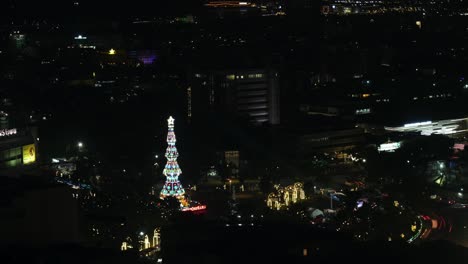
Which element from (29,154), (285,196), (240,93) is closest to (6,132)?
(29,154)

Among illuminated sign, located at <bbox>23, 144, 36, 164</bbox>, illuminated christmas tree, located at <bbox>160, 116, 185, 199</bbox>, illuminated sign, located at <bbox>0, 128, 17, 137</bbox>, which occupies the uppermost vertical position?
illuminated sign, located at <bbox>0, 128, 17, 137</bbox>

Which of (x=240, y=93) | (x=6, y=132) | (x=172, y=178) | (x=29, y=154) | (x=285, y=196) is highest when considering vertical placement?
(x=240, y=93)

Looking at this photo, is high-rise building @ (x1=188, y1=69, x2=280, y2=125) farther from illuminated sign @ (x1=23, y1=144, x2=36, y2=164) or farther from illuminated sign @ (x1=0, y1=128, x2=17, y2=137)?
illuminated sign @ (x1=0, y1=128, x2=17, y2=137)

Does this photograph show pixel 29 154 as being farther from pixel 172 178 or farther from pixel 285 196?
pixel 285 196

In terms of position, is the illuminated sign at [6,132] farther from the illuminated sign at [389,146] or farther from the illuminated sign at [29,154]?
the illuminated sign at [389,146]

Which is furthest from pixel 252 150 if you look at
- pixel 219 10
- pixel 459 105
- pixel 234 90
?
pixel 219 10

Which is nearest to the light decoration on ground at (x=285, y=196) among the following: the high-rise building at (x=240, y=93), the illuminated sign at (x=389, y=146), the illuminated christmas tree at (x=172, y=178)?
the illuminated christmas tree at (x=172, y=178)

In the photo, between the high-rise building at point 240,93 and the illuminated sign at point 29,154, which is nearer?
the illuminated sign at point 29,154

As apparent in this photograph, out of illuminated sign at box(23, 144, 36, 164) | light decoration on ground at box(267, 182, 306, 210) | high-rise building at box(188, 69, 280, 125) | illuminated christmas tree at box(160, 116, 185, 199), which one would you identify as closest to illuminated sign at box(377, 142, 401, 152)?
light decoration on ground at box(267, 182, 306, 210)

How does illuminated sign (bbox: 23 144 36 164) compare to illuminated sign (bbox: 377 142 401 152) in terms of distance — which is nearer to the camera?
illuminated sign (bbox: 23 144 36 164)
